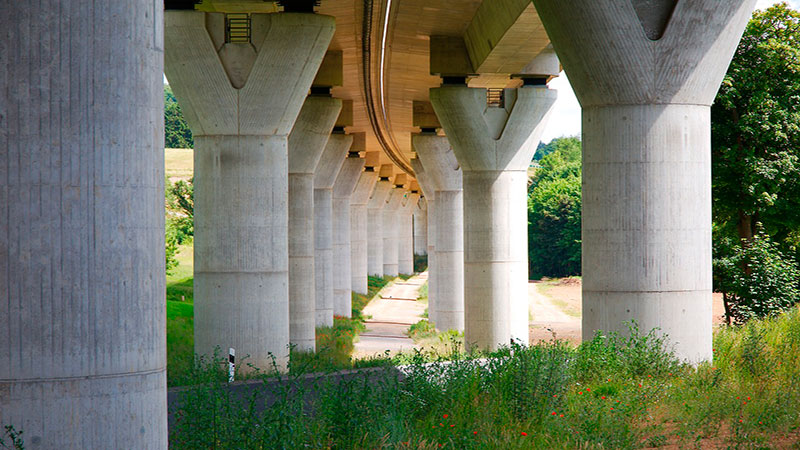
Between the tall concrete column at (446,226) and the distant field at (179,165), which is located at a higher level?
the distant field at (179,165)

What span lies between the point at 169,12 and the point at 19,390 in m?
12.5

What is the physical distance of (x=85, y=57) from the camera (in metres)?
6.84

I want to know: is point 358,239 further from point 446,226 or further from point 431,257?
point 446,226

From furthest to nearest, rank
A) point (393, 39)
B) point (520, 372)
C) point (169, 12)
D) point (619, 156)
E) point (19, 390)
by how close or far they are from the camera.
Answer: point (393, 39)
point (169, 12)
point (619, 156)
point (520, 372)
point (19, 390)

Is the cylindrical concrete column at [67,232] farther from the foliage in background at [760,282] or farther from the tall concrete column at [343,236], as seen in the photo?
the tall concrete column at [343,236]

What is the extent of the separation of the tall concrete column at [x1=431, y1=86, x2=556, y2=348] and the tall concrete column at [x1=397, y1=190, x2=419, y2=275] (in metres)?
66.7

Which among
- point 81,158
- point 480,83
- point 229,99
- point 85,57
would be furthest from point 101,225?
point 480,83

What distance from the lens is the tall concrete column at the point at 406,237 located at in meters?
94.4

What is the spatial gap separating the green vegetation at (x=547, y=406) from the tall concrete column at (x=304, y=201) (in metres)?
14.6

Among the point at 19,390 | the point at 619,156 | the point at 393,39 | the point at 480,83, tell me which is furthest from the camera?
the point at 480,83

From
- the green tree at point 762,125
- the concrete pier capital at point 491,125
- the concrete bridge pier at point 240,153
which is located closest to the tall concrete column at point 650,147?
the concrete bridge pier at point 240,153

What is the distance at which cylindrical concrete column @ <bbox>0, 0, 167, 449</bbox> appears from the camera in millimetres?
6711

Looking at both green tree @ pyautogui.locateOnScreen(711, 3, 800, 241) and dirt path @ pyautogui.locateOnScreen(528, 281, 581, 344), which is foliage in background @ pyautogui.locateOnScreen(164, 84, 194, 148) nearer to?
dirt path @ pyautogui.locateOnScreen(528, 281, 581, 344)

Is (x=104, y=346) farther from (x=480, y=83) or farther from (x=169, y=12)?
(x=480, y=83)
